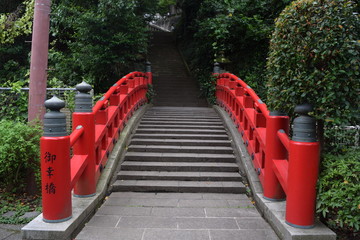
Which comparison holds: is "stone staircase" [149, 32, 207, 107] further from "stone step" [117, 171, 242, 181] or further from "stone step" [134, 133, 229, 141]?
"stone step" [117, 171, 242, 181]

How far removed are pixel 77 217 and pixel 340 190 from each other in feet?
8.74

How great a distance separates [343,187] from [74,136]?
2882mm

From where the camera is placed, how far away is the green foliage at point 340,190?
8.88 ft

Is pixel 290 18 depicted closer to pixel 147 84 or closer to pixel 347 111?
pixel 347 111

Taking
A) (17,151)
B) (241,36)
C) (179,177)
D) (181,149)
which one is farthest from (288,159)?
(241,36)

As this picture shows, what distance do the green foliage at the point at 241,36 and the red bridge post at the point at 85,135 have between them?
20.9ft

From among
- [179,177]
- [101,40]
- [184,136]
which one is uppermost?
[101,40]

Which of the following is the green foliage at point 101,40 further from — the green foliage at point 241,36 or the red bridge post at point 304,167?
the red bridge post at point 304,167

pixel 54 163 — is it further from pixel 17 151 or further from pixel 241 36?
pixel 241 36

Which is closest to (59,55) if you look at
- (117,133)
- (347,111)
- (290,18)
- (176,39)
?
(117,133)

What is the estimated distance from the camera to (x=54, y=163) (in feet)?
10.2

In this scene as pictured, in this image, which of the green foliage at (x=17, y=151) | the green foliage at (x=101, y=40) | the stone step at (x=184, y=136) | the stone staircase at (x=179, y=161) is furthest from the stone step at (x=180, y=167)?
the green foliage at (x=101, y=40)

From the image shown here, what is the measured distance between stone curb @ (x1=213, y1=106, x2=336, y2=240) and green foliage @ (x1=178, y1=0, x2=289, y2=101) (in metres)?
4.12

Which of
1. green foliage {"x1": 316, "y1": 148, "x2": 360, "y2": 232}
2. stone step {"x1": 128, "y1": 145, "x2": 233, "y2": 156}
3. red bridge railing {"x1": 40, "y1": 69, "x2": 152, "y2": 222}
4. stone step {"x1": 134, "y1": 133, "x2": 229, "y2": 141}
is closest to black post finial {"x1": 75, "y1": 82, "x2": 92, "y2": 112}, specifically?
red bridge railing {"x1": 40, "y1": 69, "x2": 152, "y2": 222}
